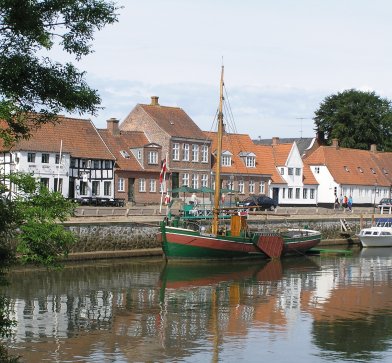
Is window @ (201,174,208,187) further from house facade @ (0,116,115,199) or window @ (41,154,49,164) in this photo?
window @ (41,154,49,164)

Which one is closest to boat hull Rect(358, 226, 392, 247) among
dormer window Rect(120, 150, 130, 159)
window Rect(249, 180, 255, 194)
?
→ window Rect(249, 180, 255, 194)

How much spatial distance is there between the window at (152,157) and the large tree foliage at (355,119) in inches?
1455

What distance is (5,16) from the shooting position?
14172 mm

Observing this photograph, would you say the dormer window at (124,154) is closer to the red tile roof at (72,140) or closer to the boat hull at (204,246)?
the red tile roof at (72,140)

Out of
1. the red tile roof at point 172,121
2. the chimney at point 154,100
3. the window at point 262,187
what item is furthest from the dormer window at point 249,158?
Result: the chimney at point 154,100

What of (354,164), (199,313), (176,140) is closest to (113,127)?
(176,140)

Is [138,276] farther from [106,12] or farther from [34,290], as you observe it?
[106,12]

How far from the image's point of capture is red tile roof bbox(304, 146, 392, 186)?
90750 mm

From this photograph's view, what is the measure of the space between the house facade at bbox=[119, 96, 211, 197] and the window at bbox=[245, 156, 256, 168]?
5.44 metres

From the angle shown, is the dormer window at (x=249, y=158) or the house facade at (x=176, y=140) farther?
the dormer window at (x=249, y=158)

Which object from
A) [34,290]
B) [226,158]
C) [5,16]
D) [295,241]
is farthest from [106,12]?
[226,158]

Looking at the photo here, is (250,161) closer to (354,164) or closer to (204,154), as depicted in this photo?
(204,154)

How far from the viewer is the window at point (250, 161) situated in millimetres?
83012

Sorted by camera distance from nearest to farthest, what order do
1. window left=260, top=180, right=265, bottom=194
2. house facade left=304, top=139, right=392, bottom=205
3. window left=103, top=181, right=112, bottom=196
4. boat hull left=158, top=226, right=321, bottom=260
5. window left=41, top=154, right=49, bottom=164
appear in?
boat hull left=158, top=226, right=321, bottom=260
window left=41, top=154, right=49, bottom=164
window left=103, top=181, right=112, bottom=196
window left=260, top=180, right=265, bottom=194
house facade left=304, top=139, right=392, bottom=205
